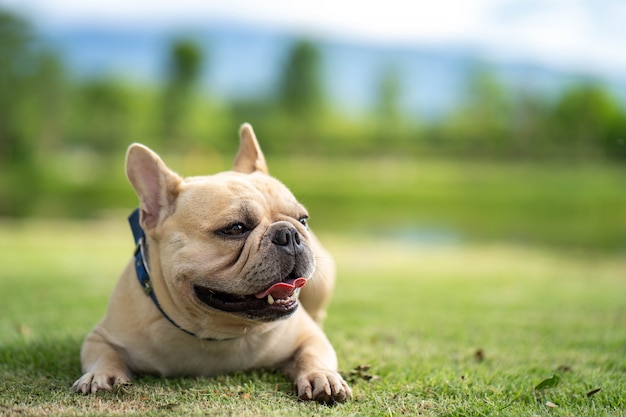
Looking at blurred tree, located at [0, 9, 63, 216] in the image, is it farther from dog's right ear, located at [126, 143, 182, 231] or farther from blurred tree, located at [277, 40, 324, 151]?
dog's right ear, located at [126, 143, 182, 231]

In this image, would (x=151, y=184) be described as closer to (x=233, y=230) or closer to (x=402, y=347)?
(x=233, y=230)

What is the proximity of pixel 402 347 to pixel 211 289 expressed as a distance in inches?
71.5

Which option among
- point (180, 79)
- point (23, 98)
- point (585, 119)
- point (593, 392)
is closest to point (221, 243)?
point (593, 392)

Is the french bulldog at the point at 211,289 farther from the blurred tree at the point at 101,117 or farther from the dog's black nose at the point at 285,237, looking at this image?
the blurred tree at the point at 101,117

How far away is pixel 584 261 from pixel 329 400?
1226cm

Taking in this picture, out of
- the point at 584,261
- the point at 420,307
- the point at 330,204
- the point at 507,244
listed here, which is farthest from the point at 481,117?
the point at 420,307

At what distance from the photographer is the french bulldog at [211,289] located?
337 cm

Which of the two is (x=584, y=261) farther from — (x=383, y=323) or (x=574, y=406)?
(x=574, y=406)

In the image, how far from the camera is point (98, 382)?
134 inches

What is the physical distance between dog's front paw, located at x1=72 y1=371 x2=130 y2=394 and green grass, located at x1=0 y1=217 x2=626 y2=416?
0.05m

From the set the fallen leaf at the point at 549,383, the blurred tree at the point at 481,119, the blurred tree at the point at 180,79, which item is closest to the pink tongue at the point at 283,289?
the fallen leaf at the point at 549,383

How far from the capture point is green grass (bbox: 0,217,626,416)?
3.30 meters

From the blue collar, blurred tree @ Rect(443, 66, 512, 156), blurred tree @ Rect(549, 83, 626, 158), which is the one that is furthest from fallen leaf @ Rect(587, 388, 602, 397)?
blurred tree @ Rect(443, 66, 512, 156)

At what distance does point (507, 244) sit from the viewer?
19.0 m
